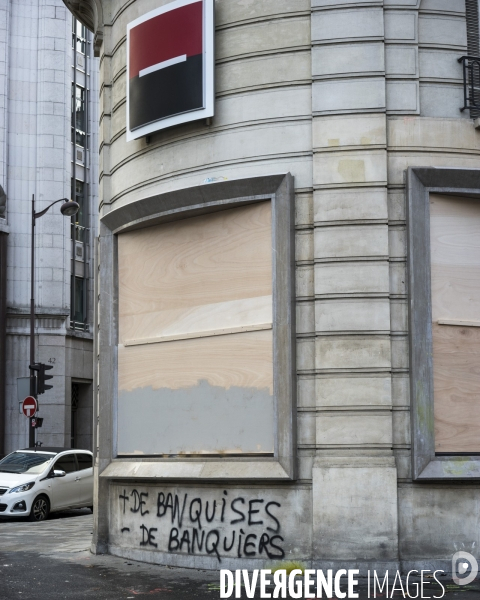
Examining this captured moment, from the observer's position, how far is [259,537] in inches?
473

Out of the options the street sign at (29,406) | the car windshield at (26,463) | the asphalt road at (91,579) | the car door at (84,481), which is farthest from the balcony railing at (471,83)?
the street sign at (29,406)

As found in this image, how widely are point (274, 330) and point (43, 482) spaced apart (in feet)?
39.6

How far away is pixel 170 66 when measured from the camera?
43.8 feet

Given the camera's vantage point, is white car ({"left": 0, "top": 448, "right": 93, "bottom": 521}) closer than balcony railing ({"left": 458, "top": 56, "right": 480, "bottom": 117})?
No

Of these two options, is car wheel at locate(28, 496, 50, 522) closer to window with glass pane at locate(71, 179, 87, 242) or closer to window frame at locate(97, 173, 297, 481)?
window frame at locate(97, 173, 297, 481)

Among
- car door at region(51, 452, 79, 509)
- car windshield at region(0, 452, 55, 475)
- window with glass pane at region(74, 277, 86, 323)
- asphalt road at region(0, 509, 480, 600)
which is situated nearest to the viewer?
asphalt road at region(0, 509, 480, 600)

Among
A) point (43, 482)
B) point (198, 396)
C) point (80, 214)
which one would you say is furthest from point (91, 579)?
point (80, 214)

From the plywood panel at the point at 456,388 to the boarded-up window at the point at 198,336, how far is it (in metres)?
1.99

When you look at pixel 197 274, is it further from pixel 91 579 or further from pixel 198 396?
pixel 91 579

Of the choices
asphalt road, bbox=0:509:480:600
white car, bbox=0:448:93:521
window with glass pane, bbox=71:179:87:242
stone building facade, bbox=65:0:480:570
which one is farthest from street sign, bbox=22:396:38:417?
window with glass pane, bbox=71:179:87:242

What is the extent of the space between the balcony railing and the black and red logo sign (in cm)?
316

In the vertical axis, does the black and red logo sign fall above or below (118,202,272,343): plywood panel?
above

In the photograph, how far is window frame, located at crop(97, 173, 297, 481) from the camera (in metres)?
12.0

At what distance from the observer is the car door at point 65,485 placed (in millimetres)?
22922
